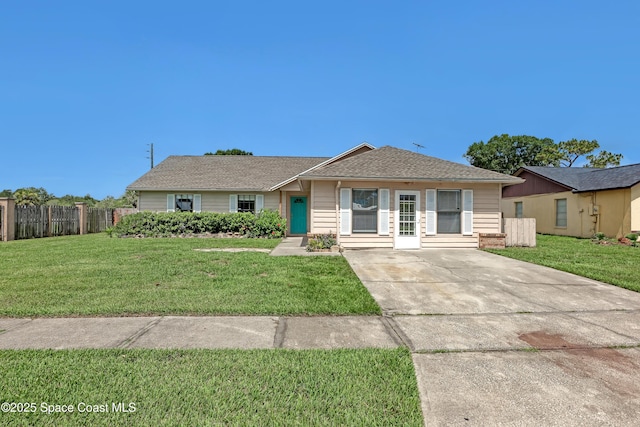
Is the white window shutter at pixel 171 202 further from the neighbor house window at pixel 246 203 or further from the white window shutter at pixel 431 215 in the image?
the white window shutter at pixel 431 215

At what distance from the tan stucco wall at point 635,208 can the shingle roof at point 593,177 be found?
439mm

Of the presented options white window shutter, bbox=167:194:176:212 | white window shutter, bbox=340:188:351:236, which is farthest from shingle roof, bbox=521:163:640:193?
white window shutter, bbox=167:194:176:212

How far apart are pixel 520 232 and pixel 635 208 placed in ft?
23.8

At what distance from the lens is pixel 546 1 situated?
9141 millimetres

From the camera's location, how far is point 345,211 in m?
10.5

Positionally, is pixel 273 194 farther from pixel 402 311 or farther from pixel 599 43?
pixel 599 43

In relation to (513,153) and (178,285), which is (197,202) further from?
(513,153)

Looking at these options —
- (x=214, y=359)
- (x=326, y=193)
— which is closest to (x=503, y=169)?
(x=326, y=193)

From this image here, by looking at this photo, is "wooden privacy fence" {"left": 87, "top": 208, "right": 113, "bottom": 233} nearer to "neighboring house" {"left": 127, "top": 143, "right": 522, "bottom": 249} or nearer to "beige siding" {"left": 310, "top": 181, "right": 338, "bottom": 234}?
"neighboring house" {"left": 127, "top": 143, "right": 522, "bottom": 249}

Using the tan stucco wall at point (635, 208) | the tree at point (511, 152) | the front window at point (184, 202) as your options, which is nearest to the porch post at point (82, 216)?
the front window at point (184, 202)

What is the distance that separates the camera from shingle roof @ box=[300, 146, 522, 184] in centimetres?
1022

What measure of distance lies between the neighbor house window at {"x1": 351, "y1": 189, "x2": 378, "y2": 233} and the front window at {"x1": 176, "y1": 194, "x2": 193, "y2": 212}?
10855 millimetres

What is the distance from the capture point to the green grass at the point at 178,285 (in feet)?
13.6

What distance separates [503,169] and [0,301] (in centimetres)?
4720
